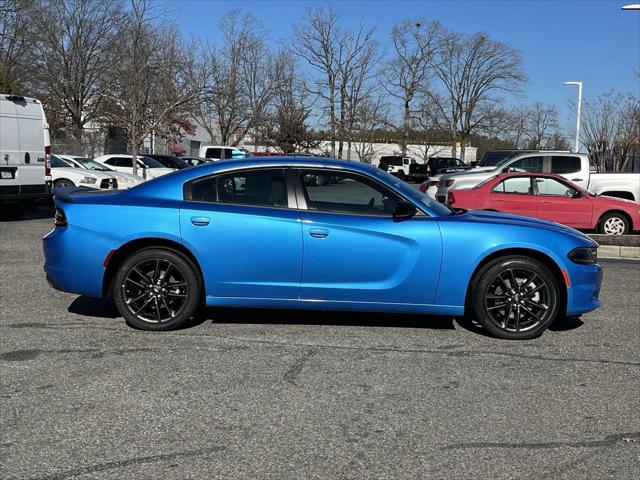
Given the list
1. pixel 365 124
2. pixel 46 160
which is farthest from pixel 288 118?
pixel 46 160

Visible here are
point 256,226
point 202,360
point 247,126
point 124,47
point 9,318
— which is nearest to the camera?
point 202,360

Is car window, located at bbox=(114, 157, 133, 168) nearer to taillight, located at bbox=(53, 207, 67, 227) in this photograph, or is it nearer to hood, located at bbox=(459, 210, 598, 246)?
taillight, located at bbox=(53, 207, 67, 227)

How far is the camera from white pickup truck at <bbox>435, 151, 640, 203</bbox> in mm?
14391

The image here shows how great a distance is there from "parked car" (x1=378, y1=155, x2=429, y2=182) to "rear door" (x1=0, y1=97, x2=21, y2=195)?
33.6m

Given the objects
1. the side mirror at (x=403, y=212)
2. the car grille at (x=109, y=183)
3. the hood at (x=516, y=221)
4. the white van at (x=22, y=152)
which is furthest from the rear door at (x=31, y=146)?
the hood at (x=516, y=221)

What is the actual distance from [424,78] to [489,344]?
4974cm

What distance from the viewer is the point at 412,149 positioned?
6612 cm

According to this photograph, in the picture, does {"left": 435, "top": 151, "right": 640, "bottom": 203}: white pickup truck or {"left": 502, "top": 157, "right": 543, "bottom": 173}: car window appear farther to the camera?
{"left": 502, "top": 157, "right": 543, "bottom": 173}: car window

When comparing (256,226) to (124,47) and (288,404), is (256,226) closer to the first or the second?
(288,404)

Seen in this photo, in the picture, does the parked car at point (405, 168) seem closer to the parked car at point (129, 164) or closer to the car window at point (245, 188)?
the parked car at point (129, 164)

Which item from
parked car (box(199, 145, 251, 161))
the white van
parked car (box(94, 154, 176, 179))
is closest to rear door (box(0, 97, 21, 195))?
the white van

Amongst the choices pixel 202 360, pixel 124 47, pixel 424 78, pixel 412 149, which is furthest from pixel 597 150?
pixel 412 149

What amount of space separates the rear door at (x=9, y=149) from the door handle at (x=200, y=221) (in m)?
8.30

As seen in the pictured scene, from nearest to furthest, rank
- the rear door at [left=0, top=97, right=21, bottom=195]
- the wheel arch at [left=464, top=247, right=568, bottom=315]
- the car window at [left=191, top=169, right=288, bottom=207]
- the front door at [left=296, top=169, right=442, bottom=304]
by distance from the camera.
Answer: the front door at [left=296, top=169, right=442, bottom=304] → the wheel arch at [left=464, top=247, right=568, bottom=315] → the car window at [left=191, top=169, right=288, bottom=207] → the rear door at [left=0, top=97, right=21, bottom=195]
